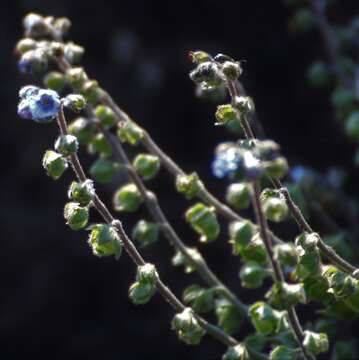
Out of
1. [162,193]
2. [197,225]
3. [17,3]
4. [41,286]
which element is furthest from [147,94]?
[197,225]

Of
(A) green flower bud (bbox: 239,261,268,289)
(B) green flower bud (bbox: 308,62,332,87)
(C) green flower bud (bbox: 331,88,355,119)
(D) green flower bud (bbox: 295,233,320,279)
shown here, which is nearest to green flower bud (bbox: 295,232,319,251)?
(D) green flower bud (bbox: 295,233,320,279)

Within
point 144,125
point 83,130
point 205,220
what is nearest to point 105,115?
point 83,130

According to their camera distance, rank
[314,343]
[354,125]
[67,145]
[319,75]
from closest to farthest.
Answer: [67,145], [314,343], [354,125], [319,75]

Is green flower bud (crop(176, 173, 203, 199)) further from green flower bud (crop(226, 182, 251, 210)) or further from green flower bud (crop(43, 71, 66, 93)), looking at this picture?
green flower bud (crop(43, 71, 66, 93))

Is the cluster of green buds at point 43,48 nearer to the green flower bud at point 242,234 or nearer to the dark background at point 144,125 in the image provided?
the green flower bud at point 242,234

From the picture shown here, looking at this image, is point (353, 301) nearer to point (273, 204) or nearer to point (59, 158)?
point (273, 204)

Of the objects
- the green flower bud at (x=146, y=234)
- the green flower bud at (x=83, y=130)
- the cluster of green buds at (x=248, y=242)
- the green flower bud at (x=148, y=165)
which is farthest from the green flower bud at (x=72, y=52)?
the cluster of green buds at (x=248, y=242)
